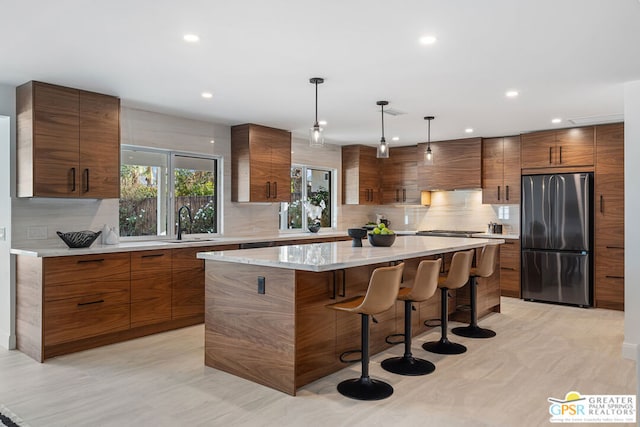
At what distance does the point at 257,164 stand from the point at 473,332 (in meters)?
3.17

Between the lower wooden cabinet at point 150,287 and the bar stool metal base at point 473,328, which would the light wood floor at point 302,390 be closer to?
the bar stool metal base at point 473,328

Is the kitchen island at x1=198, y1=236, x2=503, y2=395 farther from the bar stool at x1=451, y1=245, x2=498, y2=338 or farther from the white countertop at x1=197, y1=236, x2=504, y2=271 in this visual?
the bar stool at x1=451, y1=245, x2=498, y2=338

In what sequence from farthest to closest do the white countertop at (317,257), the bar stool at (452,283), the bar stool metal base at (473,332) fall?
the bar stool metal base at (473,332) → the bar stool at (452,283) → the white countertop at (317,257)

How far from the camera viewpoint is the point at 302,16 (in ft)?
8.77

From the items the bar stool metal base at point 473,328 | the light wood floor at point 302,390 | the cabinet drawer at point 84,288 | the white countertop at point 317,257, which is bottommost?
the light wood floor at point 302,390

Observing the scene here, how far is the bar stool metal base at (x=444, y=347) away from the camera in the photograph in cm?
395

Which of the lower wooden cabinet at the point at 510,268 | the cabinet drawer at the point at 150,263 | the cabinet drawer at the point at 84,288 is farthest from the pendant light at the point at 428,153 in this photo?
the cabinet drawer at the point at 84,288

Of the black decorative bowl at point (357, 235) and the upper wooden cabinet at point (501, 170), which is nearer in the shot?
the black decorative bowl at point (357, 235)

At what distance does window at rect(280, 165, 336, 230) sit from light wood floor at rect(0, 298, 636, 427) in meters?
3.07

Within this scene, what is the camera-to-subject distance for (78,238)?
4.13 metres

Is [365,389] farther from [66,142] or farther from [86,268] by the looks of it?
[66,142]

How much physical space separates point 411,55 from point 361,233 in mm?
1594

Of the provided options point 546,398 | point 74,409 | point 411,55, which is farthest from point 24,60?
point 546,398

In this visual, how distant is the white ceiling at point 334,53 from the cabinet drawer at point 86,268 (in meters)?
1.50
